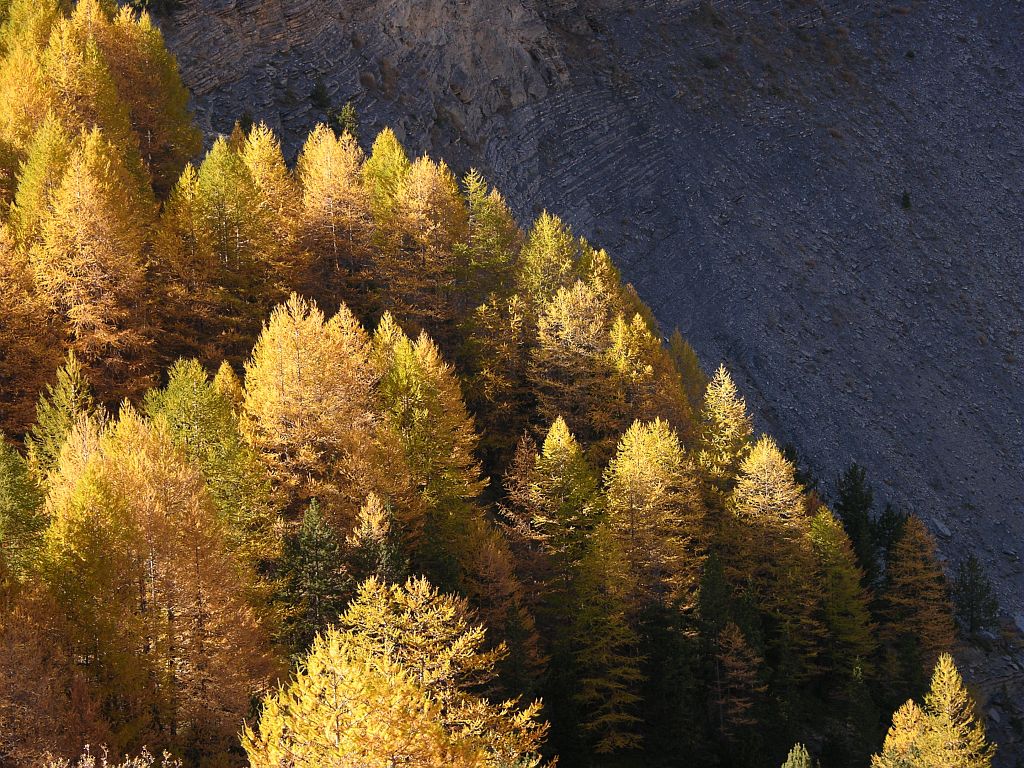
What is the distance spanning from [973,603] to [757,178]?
1507 inches

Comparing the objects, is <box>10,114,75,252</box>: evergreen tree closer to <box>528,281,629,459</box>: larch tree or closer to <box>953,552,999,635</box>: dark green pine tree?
<box>528,281,629,459</box>: larch tree

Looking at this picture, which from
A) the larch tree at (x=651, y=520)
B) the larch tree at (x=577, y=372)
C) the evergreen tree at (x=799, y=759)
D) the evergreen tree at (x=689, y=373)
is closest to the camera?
the evergreen tree at (x=799, y=759)

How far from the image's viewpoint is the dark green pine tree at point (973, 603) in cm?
5891

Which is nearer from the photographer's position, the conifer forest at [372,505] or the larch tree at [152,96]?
the conifer forest at [372,505]

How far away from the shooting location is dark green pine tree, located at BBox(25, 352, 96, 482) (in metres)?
35.5

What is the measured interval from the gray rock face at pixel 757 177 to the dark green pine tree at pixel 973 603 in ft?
18.9

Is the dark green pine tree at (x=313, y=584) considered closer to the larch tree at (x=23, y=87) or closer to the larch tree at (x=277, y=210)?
the larch tree at (x=277, y=210)

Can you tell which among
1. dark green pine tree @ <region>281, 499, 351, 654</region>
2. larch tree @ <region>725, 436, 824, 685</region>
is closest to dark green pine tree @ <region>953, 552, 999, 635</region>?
larch tree @ <region>725, 436, 824, 685</region>

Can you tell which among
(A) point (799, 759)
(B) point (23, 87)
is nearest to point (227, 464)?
(A) point (799, 759)

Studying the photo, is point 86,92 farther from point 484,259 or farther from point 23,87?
point 484,259

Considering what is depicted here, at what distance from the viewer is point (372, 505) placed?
33219 millimetres

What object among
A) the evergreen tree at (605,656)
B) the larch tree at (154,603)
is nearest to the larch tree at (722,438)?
the evergreen tree at (605,656)

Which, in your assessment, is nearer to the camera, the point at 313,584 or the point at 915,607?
the point at 313,584

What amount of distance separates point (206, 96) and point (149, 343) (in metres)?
33.6
